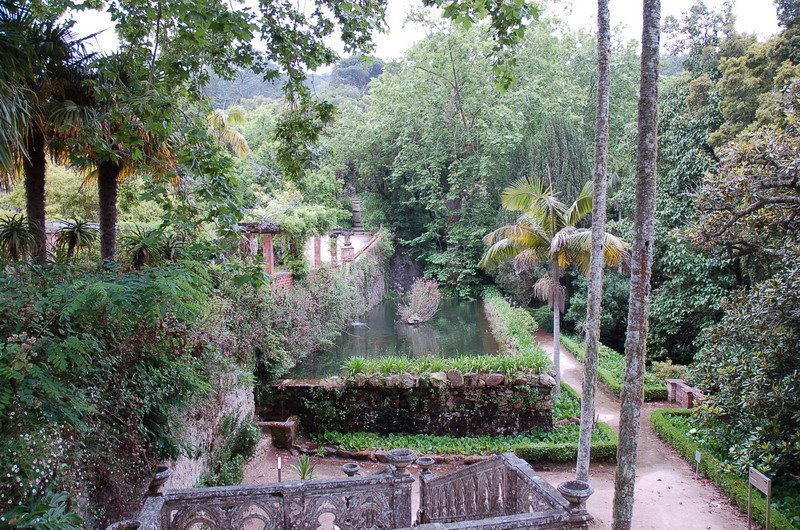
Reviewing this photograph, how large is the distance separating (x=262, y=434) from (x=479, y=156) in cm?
2009

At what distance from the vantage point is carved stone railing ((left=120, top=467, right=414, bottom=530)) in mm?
4398

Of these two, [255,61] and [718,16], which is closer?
[255,61]

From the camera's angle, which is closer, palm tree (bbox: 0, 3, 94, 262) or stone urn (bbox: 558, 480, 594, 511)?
stone urn (bbox: 558, 480, 594, 511)

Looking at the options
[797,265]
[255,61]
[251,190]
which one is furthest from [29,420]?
[251,190]

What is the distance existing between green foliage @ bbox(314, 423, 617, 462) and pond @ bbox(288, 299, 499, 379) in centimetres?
320

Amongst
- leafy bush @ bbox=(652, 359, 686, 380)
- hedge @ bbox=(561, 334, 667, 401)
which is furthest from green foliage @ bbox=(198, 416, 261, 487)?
leafy bush @ bbox=(652, 359, 686, 380)

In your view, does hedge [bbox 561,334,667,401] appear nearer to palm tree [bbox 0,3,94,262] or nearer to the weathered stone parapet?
the weathered stone parapet

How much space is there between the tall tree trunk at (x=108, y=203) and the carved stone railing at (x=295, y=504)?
417 cm

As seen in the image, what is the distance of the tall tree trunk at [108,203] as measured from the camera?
730 centimetres

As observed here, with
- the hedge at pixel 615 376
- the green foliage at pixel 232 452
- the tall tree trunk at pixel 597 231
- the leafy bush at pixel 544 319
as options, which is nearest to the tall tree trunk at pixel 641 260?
the tall tree trunk at pixel 597 231

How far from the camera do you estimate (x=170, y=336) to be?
5523 millimetres

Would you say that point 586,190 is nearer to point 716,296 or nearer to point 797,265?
point 797,265

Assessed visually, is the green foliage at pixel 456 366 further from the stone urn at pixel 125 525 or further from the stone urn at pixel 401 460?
the stone urn at pixel 125 525

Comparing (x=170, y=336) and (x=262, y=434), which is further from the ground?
(x=170, y=336)
